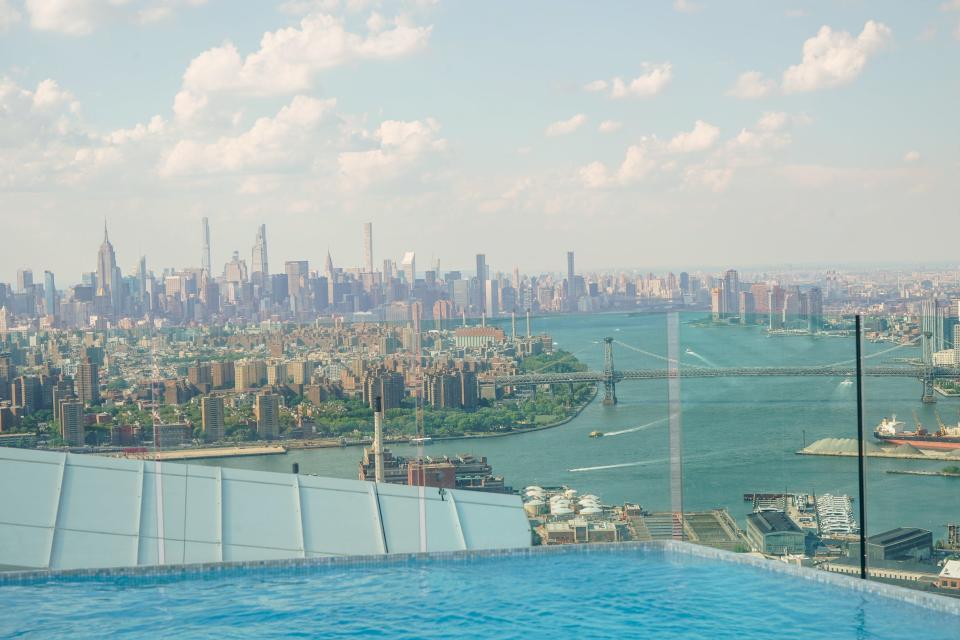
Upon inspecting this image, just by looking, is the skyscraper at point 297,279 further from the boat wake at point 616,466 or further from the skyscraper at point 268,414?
the boat wake at point 616,466

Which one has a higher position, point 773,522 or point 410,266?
point 410,266

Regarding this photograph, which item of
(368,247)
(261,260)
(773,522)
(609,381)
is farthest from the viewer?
(368,247)

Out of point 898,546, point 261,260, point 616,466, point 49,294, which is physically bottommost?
point 616,466

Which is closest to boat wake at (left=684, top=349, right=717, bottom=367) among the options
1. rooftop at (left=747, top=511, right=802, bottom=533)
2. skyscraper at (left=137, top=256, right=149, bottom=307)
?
rooftop at (left=747, top=511, right=802, bottom=533)

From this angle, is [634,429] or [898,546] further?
[634,429]

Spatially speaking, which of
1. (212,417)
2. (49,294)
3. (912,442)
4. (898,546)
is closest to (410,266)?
(49,294)

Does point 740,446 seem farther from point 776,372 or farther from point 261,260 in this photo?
point 261,260

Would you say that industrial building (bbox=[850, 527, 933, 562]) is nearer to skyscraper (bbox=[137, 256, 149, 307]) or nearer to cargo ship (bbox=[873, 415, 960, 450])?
cargo ship (bbox=[873, 415, 960, 450])
